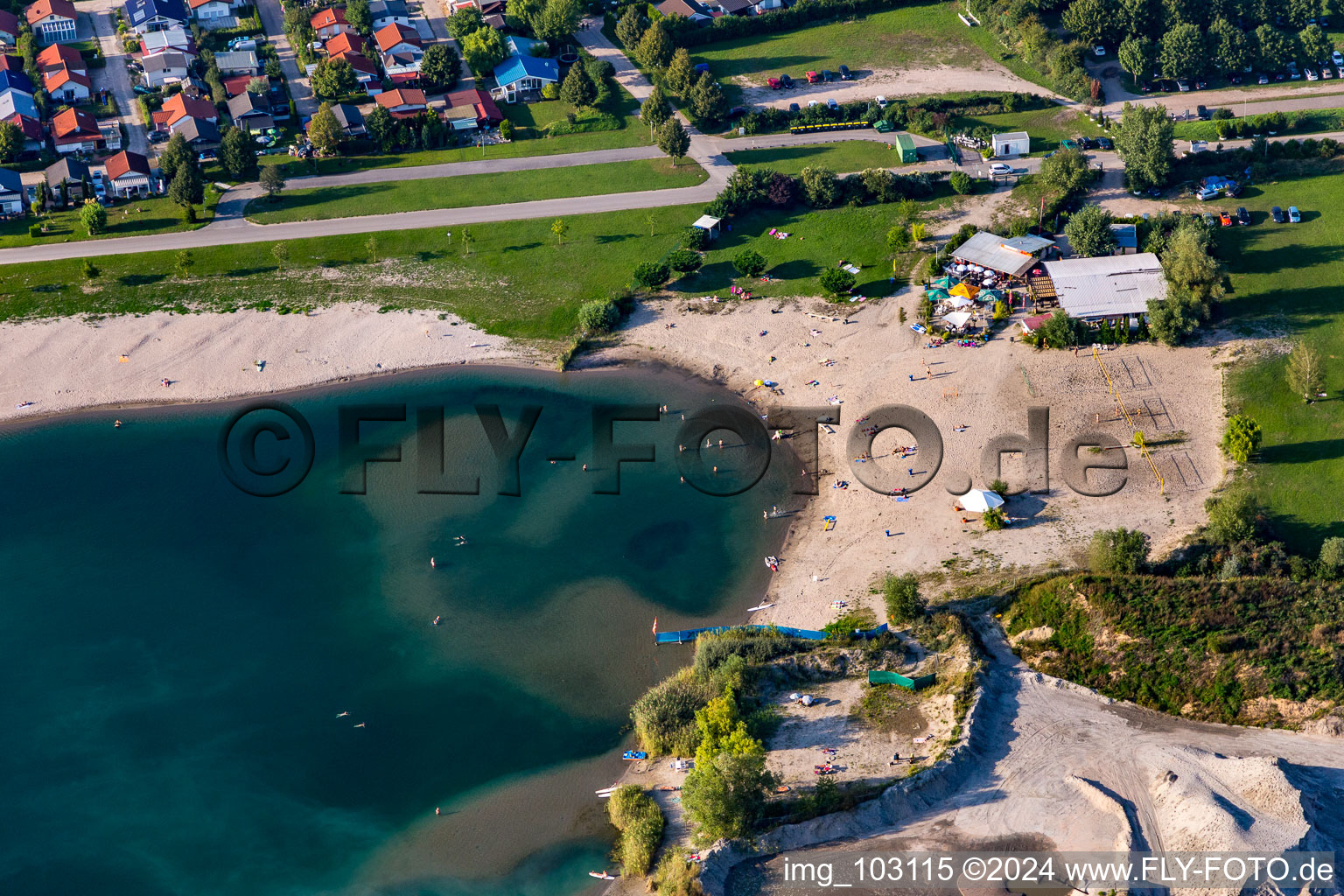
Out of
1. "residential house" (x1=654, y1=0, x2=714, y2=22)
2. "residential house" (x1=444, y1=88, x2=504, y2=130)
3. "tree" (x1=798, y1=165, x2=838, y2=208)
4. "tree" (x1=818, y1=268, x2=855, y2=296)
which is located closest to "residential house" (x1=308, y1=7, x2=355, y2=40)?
"residential house" (x1=444, y1=88, x2=504, y2=130)

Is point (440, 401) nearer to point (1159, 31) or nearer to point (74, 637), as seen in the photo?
point (74, 637)

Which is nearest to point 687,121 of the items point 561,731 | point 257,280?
point 257,280

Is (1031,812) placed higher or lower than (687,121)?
lower

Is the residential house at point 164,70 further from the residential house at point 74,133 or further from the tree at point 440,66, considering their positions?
the tree at point 440,66

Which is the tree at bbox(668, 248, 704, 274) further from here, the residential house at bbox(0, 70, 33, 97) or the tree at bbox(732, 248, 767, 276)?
the residential house at bbox(0, 70, 33, 97)

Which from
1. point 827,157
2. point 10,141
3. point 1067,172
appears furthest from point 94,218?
point 1067,172

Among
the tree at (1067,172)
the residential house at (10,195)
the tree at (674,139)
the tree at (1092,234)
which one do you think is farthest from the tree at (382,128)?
the tree at (1092,234)
